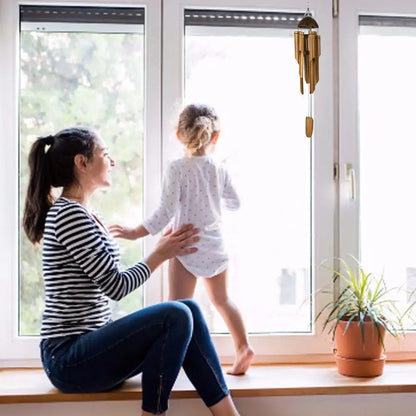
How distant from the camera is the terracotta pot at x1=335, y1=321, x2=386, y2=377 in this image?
2.32 meters

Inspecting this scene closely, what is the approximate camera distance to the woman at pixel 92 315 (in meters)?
2.02

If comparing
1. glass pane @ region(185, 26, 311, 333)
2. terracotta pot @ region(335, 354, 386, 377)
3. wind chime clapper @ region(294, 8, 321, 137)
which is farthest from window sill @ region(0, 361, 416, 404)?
wind chime clapper @ region(294, 8, 321, 137)

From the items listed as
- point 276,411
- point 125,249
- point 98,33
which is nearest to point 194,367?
point 276,411

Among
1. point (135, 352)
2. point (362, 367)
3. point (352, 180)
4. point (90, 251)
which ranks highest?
point (352, 180)

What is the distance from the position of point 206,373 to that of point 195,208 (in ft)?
1.85

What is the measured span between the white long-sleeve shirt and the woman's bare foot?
0.29 meters

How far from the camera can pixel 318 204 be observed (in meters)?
2.56

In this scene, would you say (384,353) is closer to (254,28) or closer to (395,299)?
(395,299)

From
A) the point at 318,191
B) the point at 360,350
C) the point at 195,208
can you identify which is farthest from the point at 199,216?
the point at 360,350

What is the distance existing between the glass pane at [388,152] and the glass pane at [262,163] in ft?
0.74

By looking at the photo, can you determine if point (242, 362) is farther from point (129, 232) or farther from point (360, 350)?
point (129, 232)

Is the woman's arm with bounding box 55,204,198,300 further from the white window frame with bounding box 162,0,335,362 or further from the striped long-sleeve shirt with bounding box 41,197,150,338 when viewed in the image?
the white window frame with bounding box 162,0,335,362

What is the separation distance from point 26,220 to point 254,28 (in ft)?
3.51

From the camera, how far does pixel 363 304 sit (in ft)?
7.81
